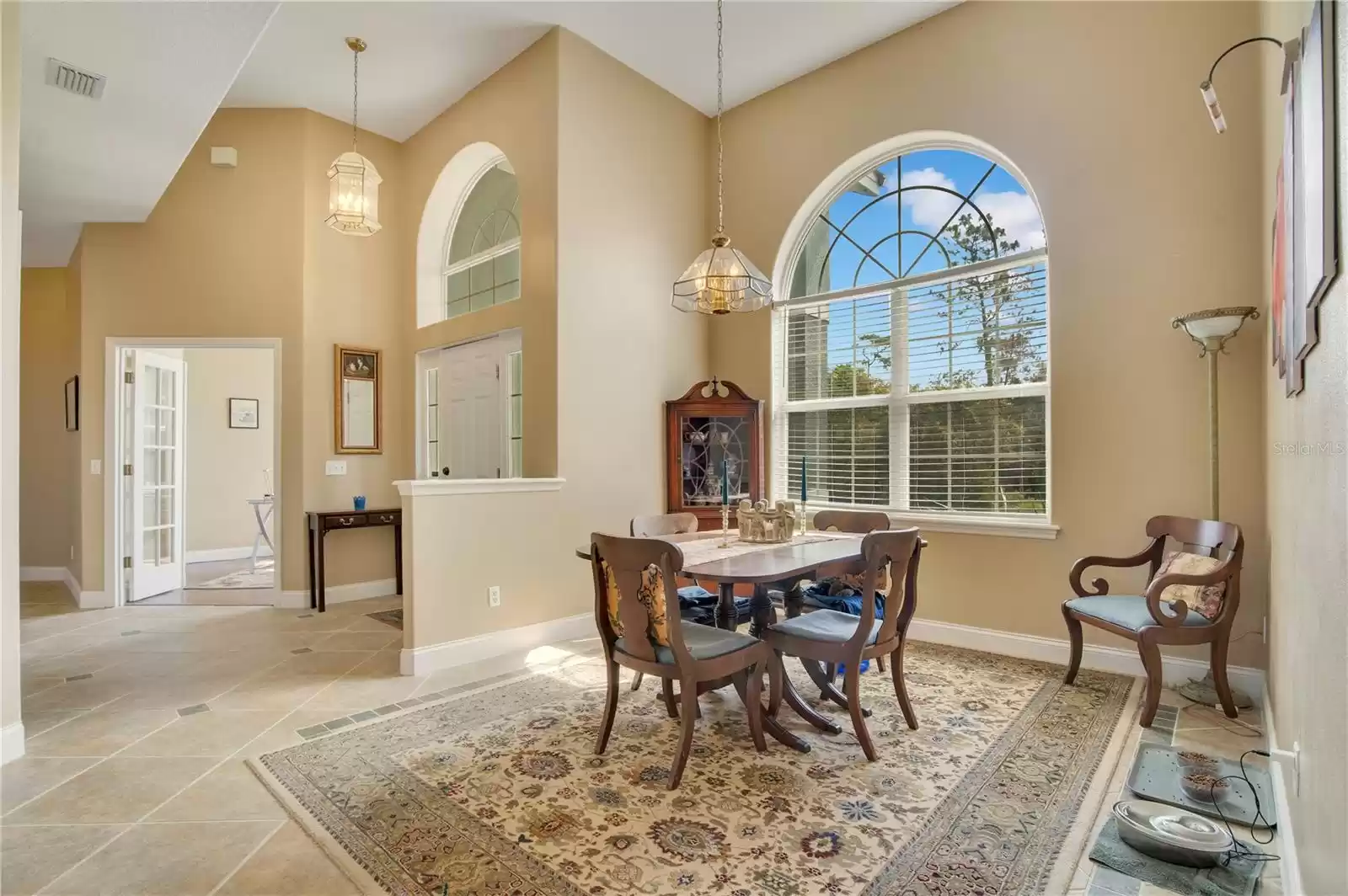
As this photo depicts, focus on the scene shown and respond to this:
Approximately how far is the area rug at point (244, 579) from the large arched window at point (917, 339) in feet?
16.1

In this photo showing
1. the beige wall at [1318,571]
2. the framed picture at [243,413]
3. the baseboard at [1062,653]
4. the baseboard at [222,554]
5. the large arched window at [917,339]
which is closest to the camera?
the beige wall at [1318,571]

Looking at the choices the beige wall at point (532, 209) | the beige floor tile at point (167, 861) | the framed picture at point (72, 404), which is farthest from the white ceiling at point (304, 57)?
the beige floor tile at point (167, 861)

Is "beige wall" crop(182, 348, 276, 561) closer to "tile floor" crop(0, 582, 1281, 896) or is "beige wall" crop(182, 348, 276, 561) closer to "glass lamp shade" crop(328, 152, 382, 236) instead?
"tile floor" crop(0, 582, 1281, 896)

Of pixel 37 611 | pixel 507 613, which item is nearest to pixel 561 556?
pixel 507 613

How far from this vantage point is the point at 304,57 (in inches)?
174

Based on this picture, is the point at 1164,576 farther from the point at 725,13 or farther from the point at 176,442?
the point at 176,442

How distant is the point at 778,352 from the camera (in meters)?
4.84

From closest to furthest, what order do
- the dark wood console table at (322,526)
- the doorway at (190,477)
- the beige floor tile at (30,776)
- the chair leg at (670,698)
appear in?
the beige floor tile at (30,776) → the chair leg at (670,698) → the dark wood console table at (322,526) → the doorway at (190,477)

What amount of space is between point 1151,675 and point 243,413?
354 inches

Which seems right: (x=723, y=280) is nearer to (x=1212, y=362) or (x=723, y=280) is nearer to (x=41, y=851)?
(x=1212, y=362)

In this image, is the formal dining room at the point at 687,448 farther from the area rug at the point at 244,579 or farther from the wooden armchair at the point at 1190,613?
the area rug at the point at 244,579

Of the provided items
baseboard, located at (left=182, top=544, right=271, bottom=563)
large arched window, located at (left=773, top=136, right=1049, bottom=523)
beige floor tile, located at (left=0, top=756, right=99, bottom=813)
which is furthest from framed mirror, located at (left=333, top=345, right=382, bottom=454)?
baseboard, located at (left=182, top=544, right=271, bottom=563)

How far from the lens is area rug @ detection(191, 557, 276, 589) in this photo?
5934mm

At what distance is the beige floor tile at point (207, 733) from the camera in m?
2.54
